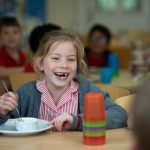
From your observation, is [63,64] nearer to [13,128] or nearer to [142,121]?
[13,128]

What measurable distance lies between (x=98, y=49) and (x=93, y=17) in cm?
294

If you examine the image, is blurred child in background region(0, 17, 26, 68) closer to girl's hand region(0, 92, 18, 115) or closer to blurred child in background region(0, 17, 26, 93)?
blurred child in background region(0, 17, 26, 93)

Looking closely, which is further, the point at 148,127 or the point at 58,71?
the point at 58,71

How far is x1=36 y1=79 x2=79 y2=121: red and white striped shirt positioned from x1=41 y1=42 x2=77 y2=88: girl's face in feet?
0.19

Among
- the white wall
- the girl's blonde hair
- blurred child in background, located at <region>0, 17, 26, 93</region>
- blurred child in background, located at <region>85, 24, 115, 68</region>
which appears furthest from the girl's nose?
the white wall

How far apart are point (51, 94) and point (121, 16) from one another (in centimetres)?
574

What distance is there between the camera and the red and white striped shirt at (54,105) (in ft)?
7.88

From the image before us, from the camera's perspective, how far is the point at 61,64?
2406mm

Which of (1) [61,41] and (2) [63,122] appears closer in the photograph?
(2) [63,122]

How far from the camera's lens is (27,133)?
6.48 feet

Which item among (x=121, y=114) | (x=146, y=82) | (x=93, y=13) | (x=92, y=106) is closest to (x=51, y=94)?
(x=121, y=114)

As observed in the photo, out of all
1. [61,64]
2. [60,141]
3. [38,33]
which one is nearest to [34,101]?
[61,64]

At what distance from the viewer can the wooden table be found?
1786 millimetres

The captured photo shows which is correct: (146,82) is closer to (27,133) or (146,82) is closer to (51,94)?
(27,133)
